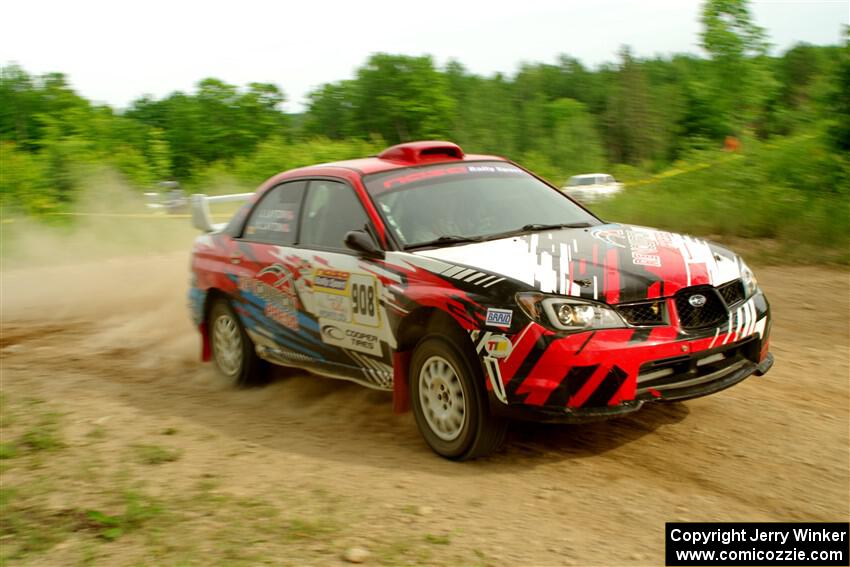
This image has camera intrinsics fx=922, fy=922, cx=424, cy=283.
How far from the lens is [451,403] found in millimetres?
5168

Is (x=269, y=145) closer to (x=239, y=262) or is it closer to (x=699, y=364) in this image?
(x=239, y=262)

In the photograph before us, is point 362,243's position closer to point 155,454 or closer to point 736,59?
point 155,454

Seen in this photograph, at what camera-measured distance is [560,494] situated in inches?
184

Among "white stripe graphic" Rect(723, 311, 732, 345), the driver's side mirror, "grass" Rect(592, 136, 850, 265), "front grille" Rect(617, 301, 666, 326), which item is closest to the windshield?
the driver's side mirror

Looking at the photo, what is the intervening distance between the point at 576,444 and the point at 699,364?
89cm

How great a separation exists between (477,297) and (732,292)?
1525 millimetres

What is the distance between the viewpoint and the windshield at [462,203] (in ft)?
19.2

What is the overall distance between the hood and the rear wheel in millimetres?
2385

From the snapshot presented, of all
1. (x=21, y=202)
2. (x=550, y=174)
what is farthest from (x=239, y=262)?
(x=550, y=174)

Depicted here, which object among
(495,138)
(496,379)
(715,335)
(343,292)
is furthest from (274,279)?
(495,138)

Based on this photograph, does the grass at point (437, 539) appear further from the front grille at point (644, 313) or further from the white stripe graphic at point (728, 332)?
the white stripe graphic at point (728, 332)

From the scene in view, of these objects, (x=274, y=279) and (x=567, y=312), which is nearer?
(x=567, y=312)

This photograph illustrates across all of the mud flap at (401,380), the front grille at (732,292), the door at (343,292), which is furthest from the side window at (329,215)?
the front grille at (732,292)

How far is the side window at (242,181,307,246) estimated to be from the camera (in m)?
6.69
